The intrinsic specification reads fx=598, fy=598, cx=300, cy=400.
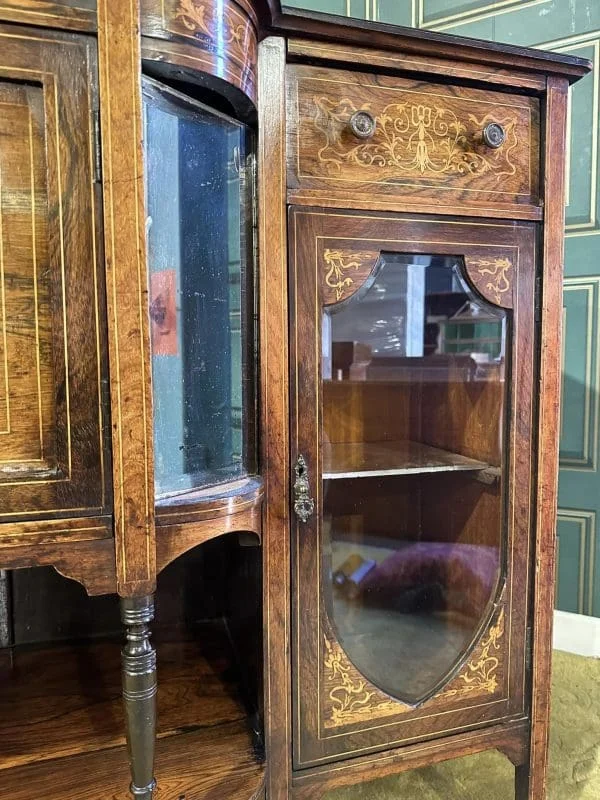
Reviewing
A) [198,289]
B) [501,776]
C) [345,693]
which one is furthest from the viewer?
[501,776]

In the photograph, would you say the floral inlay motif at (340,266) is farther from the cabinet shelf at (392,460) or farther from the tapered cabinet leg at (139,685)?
the tapered cabinet leg at (139,685)

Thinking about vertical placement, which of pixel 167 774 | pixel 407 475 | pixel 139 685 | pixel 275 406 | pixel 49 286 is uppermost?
pixel 49 286

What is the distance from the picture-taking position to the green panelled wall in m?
1.24

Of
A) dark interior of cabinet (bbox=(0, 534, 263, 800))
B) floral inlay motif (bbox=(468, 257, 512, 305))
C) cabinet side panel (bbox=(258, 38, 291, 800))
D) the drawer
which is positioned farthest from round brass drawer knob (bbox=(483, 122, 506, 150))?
dark interior of cabinet (bbox=(0, 534, 263, 800))

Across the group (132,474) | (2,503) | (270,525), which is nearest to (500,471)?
(270,525)

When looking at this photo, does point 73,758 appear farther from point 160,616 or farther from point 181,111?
point 181,111

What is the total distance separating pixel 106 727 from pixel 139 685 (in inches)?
9.7

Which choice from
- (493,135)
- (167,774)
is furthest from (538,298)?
(167,774)

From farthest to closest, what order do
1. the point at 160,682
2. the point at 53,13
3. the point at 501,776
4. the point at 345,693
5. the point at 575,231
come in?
1. the point at 575,231
2. the point at 501,776
3. the point at 160,682
4. the point at 345,693
5. the point at 53,13

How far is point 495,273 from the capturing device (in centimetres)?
78

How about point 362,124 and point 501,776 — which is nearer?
point 362,124

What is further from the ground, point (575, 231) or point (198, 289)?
point (575, 231)

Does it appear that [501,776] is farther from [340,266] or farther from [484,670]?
[340,266]

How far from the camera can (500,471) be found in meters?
Answer: 0.83
